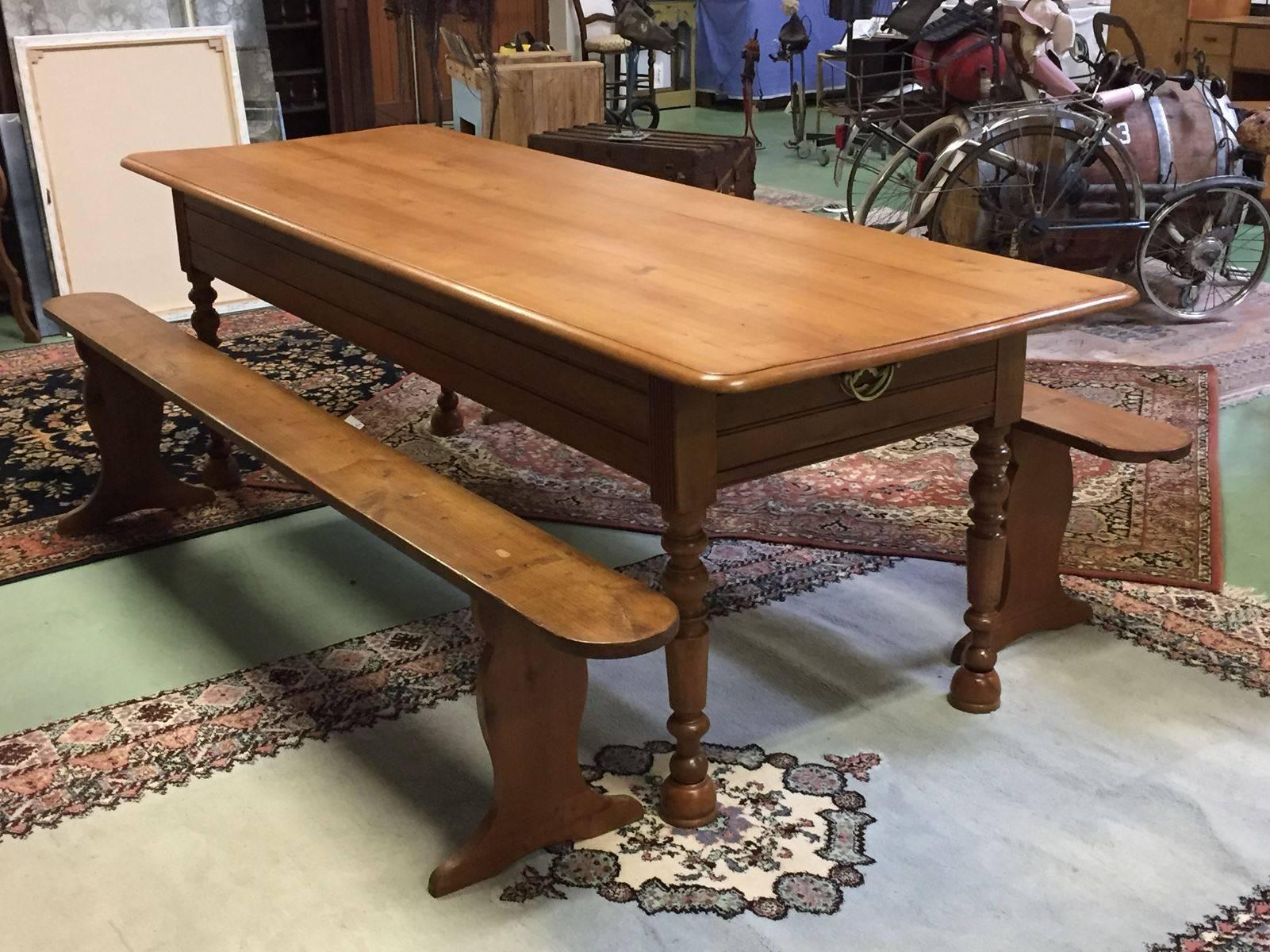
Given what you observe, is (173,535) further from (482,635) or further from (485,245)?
(482,635)

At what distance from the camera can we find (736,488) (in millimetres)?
3816

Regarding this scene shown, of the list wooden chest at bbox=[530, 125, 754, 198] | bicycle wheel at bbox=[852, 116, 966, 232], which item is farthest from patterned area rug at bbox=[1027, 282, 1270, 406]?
wooden chest at bbox=[530, 125, 754, 198]

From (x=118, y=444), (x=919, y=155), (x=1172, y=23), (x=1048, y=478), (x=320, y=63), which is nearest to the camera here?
(x=1048, y=478)

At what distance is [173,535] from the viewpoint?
3.60 meters

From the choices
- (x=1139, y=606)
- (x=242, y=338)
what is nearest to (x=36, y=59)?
(x=242, y=338)

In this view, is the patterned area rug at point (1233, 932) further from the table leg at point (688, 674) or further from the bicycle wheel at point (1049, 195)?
the bicycle wheel at point (1049, 195)

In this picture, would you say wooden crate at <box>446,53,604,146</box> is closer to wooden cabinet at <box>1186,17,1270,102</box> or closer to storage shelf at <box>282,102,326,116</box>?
storage shelf at <box>282,102,326,116</box>

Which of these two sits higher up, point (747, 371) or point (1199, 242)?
point (747, 371)

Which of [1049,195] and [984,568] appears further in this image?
[1049,195]

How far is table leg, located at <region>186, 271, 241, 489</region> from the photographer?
3.73 meters

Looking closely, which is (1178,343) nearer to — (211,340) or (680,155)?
(680,155)

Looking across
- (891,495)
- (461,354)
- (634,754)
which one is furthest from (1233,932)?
(891,495)

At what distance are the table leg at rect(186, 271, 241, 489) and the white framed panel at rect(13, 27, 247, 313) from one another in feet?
5.15

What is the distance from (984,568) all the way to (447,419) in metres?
2.00
